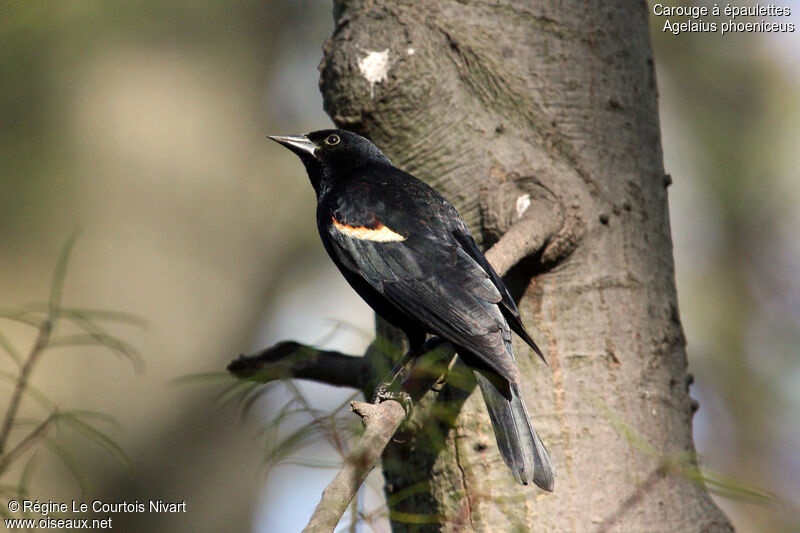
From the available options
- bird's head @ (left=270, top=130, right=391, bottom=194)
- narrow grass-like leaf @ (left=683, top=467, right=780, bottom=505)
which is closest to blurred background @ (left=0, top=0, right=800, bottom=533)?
bird's head @ (left=270, top=130, right=391, bottom=194)

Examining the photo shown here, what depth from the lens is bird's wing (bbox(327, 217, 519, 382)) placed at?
2.22 metres

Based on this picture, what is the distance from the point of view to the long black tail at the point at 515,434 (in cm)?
198

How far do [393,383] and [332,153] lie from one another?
48.6 inches

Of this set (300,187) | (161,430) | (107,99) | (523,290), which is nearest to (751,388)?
(300,187)

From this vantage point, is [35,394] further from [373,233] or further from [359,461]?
[373,233]

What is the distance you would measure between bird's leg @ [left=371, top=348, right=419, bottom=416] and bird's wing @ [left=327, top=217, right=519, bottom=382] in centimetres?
20

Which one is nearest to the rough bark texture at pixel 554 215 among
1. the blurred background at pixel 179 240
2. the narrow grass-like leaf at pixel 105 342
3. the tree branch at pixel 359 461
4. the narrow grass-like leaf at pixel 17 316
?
the tree branch at pixel 359 461

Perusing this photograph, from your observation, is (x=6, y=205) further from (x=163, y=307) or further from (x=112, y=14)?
(x=112, y=14)

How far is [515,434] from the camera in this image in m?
2.06

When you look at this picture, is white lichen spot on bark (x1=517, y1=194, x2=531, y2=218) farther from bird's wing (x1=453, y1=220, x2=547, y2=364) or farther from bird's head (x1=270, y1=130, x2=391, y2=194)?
bird's head (x1=270, y1=130, x2=391, y2=194)

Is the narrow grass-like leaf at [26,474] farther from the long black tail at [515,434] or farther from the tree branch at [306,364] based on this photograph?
the long black tail at [515,434]

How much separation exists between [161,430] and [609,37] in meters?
4.51

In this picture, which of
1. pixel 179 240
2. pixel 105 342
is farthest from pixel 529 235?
pixel 179 240

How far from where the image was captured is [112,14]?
6.44 metres
